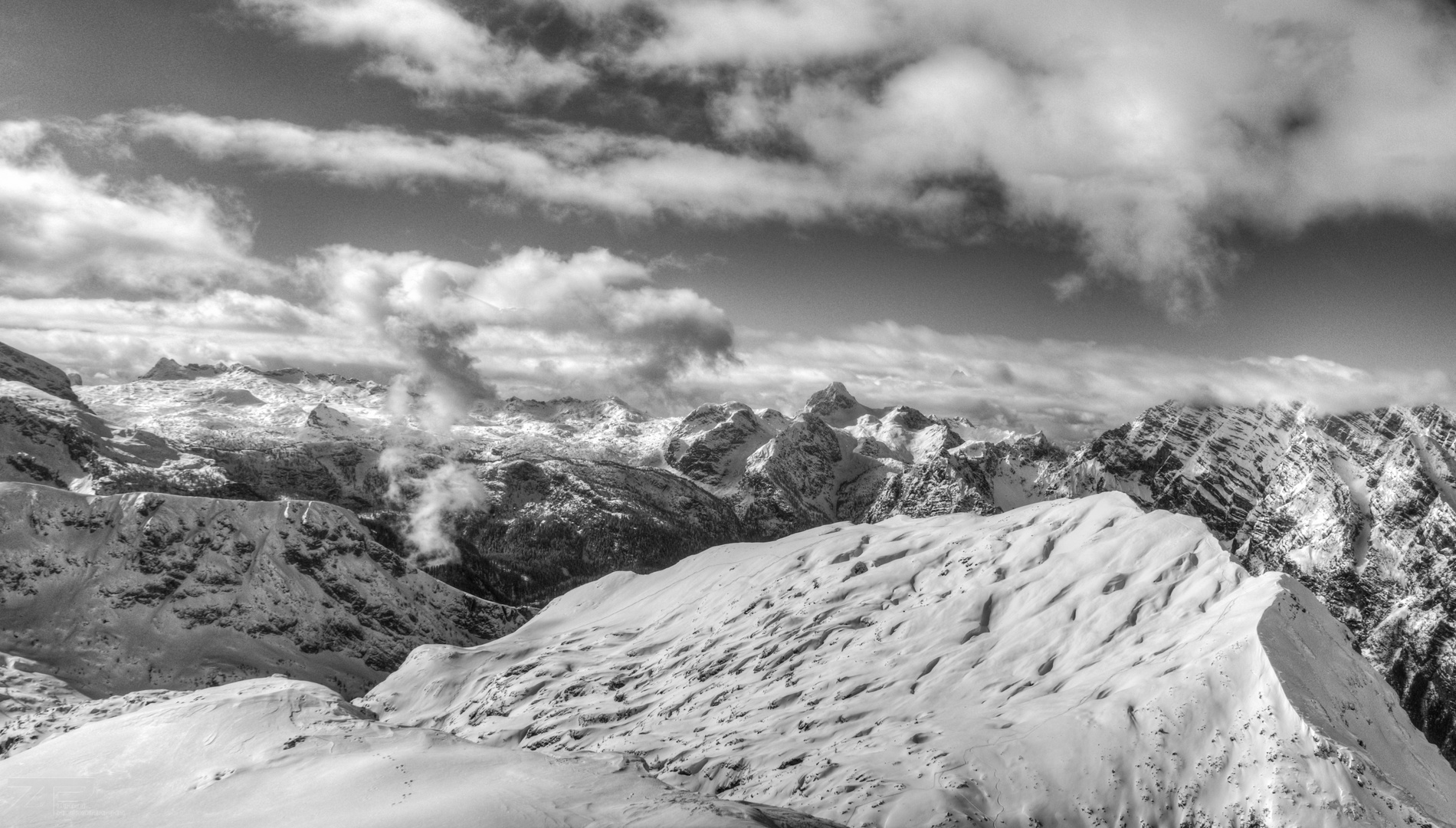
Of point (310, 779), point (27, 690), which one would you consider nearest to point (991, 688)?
point (310, 779)

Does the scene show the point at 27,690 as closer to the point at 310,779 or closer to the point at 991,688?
the point at 310,779

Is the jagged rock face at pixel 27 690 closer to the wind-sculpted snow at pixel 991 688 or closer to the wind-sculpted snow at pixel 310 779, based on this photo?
the wind-sculpted snow at pixel 991 688

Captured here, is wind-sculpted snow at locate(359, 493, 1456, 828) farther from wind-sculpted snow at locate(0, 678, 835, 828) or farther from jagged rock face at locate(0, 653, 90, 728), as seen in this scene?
jagged rock face at locate(0, 653, 90, 728)

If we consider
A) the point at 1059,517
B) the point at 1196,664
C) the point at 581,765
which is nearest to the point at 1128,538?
the point at 1059,517

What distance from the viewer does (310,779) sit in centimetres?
6894

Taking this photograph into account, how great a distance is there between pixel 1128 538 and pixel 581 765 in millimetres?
79059

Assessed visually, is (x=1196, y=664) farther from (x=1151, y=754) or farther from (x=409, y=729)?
(x=409, y=729)

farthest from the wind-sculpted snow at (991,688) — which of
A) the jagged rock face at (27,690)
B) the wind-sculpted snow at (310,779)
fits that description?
the jagged rock face at (27,690)

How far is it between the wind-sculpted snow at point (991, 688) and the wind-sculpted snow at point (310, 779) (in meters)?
26.8

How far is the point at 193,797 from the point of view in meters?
69.7

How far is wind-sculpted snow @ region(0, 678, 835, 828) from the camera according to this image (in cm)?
5600

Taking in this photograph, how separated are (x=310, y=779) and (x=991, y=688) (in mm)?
69071

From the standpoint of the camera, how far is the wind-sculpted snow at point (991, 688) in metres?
72.4

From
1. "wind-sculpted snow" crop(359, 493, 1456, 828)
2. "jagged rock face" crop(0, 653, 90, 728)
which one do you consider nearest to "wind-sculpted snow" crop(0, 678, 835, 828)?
"wind-sculpted snow" crop(359, 493, 1456, 828)
